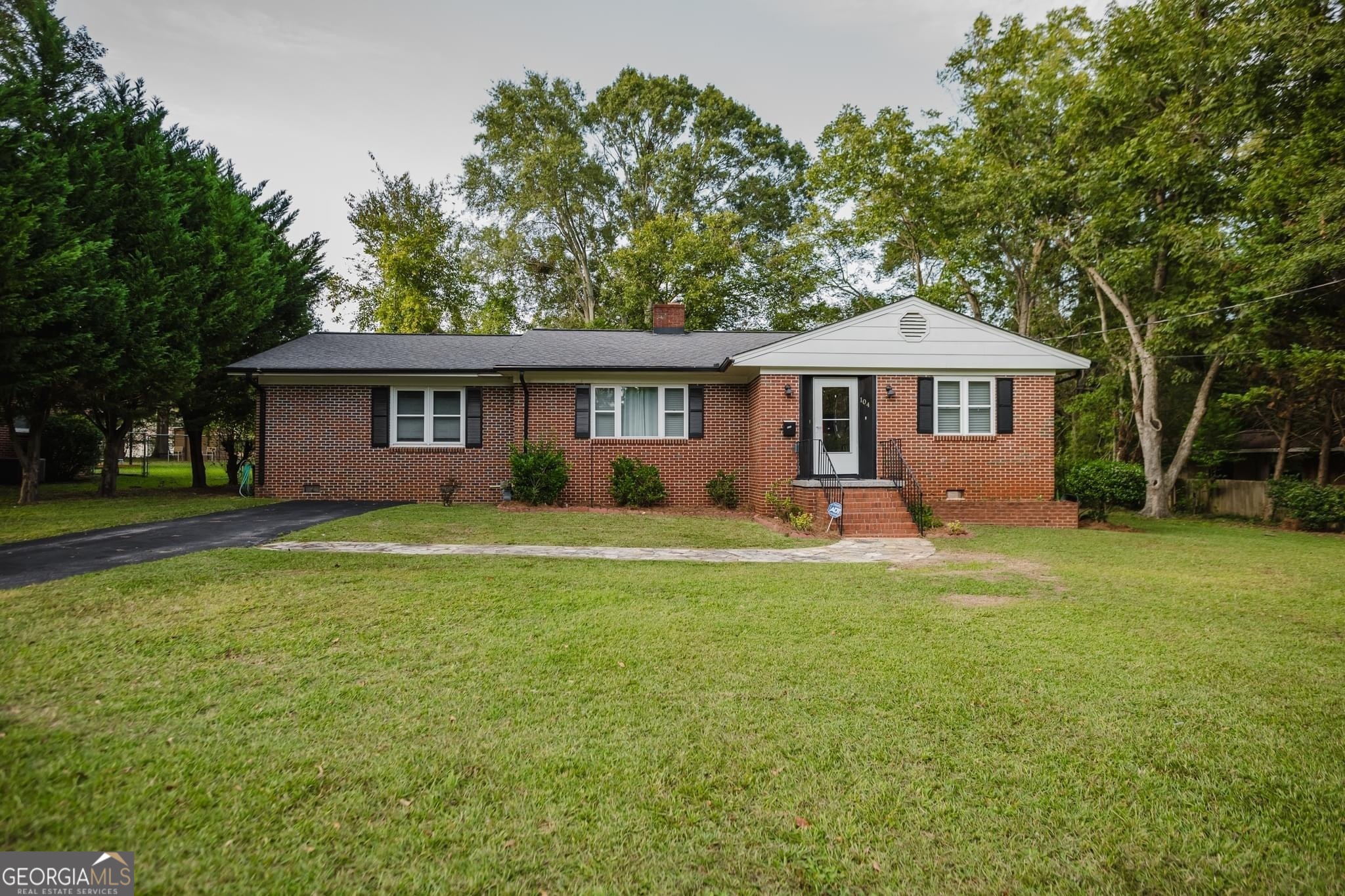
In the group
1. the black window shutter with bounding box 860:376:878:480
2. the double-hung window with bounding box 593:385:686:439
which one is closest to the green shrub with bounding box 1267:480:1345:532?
the black window shutter with bounding box 860:376:878:480

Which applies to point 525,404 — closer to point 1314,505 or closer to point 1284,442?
point 1314,505

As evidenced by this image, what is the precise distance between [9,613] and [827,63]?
2367 cm

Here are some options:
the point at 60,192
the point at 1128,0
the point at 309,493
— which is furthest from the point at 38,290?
the point at 1128,0

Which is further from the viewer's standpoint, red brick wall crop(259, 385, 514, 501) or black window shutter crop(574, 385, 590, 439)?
red brick wall crop(259, 385, 514, 501)

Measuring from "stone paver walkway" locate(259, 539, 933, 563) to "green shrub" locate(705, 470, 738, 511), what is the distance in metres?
5.11

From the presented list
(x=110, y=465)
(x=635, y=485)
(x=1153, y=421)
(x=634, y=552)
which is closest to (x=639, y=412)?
(x=635, y=485)

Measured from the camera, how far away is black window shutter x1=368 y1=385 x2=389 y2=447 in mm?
14859

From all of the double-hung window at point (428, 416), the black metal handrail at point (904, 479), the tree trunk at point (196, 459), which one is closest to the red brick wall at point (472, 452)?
the double-hung window at point (428, 416)

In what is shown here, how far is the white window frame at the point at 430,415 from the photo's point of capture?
1494cm

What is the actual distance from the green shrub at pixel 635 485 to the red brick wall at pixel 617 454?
35cm

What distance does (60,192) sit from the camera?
11.8 m

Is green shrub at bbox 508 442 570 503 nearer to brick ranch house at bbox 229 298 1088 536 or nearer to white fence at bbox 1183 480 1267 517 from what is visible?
brick ranch house at bbox 229 298 1088 536

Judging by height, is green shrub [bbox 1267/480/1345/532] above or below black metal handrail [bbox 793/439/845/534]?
below

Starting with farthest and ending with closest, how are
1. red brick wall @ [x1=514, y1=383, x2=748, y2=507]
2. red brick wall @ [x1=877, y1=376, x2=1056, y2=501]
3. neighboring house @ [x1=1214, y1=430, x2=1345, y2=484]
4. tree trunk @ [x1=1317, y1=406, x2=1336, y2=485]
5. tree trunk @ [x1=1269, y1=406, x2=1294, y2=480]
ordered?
neighboring house @ [x1=1214, y1=430, x2=1345, y2=484]
tree trunk @ [x1=1269, y1=406, x2=1294, y2=480]
tree trunk @ [x1=1317, y1=406, x2=1336, y2=485]
red brick wall @ [x1=514, y1=383, x2=748, y2=507]
red brick wall @ [x1=877, y1=376, x2=1056, y2=501]
